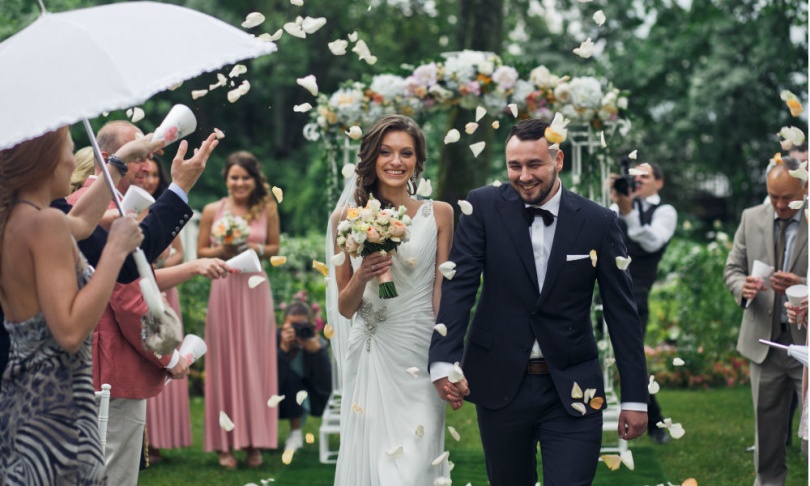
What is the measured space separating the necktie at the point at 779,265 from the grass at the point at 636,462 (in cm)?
132

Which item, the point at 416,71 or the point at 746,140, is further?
the point at 746,140

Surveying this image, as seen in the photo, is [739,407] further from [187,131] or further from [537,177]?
[187,131]

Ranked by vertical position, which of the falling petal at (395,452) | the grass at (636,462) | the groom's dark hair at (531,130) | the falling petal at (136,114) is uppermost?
the falling petal at (136,114)

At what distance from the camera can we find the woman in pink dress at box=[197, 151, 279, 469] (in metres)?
8.75

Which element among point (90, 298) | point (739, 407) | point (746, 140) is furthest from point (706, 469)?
point (746, 140)

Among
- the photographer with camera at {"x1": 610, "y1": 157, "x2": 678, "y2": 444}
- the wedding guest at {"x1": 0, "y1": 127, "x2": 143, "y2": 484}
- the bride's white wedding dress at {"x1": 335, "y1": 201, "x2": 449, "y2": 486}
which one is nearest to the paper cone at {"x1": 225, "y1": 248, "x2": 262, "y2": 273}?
the bride's white wedding dress at {"x1": 335, "y1": 201, "x2": 449, "y2": 486}

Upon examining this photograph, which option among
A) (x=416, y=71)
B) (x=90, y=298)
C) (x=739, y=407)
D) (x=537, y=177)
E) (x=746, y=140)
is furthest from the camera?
(x=746, y=140)

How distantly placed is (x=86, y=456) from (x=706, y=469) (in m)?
5.66

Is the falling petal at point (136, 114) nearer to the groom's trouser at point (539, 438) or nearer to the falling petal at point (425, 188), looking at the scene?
the falling petal at point (425, 188)

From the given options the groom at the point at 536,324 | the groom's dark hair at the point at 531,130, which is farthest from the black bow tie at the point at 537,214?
the groom's dark hair at the point at 531,130

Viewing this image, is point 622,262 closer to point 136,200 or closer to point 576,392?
point 576,392

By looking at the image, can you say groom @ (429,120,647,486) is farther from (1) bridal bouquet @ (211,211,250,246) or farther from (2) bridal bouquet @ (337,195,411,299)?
(1) bridal bouquet @ (211,211,250,246)

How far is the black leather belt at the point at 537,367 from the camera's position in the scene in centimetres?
478

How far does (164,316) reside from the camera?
378 centimetres
